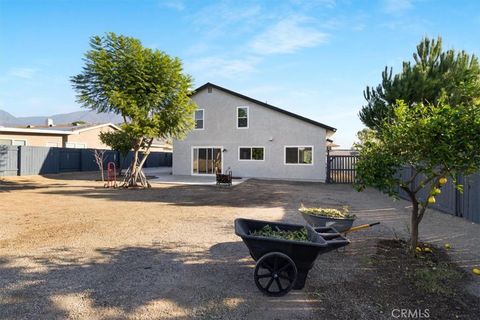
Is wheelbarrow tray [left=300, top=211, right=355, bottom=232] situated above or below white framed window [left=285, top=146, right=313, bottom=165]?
below

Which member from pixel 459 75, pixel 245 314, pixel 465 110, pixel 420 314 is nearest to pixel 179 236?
pixel 245 314

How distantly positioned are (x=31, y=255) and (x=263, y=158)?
59.4 feet

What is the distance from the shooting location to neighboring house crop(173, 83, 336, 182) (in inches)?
853

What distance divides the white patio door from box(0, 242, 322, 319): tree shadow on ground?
18.0 metres

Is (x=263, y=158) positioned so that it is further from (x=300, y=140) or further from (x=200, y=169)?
(x=200, y=169)

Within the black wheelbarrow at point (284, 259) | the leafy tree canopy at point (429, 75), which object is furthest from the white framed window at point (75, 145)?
the black wheelbarrow at point (284, 259)

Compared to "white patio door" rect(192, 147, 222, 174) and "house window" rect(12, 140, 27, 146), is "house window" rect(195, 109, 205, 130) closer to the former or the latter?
"white patio door" rect(192, 147, 222, 174)

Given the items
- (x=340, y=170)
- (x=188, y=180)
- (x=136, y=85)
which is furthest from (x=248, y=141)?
(x=136, y=85)

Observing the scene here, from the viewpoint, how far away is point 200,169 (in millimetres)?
24500

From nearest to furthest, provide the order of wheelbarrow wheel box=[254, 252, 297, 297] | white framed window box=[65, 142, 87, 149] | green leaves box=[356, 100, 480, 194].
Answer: wheelbarrow wheel box=[254, 252, 297, 297], green leaves box=[356, 100, 480, 194], white framed window box=[65, 142, 87, 149]

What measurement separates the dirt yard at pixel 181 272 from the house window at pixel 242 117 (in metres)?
14.3

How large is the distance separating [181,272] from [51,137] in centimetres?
2891

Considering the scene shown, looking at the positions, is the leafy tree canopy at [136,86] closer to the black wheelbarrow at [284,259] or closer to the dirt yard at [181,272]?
the dirt yard at [181,272]

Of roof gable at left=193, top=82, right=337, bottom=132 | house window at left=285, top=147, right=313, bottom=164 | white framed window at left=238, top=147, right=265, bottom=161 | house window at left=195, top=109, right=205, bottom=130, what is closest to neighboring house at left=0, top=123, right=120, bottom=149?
house window at left=195, top=109, right=205, bottom=130
